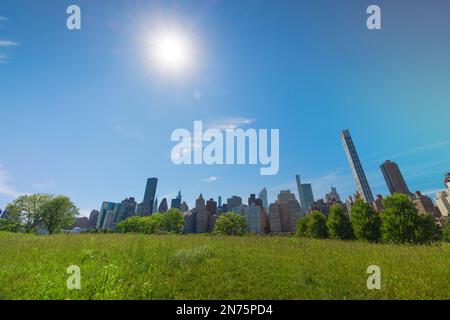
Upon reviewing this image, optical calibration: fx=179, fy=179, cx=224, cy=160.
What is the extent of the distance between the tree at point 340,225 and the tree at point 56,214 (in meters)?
60.9

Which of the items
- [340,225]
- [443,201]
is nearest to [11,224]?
[340,225]

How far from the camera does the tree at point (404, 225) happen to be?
18691 millimetres

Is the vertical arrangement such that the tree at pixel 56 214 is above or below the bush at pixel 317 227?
above

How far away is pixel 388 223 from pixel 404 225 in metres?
1.28

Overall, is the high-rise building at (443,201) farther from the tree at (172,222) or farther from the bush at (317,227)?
the tree at (172,222)

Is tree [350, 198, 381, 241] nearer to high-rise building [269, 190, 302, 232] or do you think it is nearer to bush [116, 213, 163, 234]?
bush [116, 213, 163, 234]

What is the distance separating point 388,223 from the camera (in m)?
20.3

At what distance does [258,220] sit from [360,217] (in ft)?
485

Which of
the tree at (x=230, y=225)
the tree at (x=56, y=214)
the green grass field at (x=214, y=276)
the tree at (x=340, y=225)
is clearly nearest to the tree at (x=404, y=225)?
the tree at (x=340, y=225)

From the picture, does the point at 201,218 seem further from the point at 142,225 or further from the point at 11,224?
the point at 11,224

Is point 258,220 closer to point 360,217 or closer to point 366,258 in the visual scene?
point 360,217
